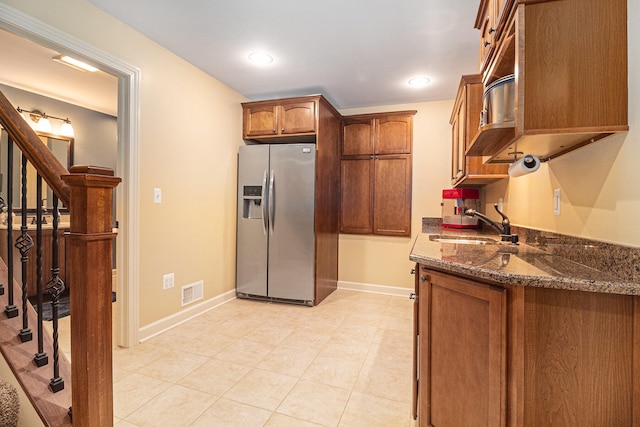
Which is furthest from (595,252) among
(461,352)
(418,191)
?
(418,191)

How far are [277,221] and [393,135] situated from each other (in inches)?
69.1

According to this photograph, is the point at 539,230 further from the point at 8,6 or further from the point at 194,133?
the point at 8,6

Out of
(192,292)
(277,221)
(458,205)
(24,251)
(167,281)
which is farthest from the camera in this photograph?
(277,221)

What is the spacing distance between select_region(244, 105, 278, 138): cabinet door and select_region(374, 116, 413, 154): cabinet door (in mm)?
1262

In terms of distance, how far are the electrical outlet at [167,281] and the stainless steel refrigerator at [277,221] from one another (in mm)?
908

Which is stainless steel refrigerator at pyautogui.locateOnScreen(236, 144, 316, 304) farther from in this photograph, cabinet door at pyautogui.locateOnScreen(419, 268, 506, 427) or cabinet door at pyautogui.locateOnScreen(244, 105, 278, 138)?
cabinet door at pyautogui.locateOnScreen(419, 268, 506, 427)

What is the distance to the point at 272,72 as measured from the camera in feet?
9.74

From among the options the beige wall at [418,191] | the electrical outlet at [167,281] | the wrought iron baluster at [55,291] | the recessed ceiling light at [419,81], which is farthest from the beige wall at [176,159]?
→ the recessed ceiling light at [419,81]

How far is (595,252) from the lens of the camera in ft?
3.73

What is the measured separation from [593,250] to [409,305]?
243 centimetres

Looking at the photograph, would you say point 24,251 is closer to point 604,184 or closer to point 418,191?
point 604,184

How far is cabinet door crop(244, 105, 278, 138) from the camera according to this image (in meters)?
3.47

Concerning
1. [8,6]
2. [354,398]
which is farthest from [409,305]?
[8,6]

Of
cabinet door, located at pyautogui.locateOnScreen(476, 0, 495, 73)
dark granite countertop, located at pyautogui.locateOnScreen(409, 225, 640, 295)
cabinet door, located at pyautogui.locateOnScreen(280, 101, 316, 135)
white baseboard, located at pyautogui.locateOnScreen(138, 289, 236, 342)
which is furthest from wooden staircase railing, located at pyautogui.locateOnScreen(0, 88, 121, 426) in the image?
cabinet door, located at pyautogui.locateOnScreen(280, 101, 316, 135)
